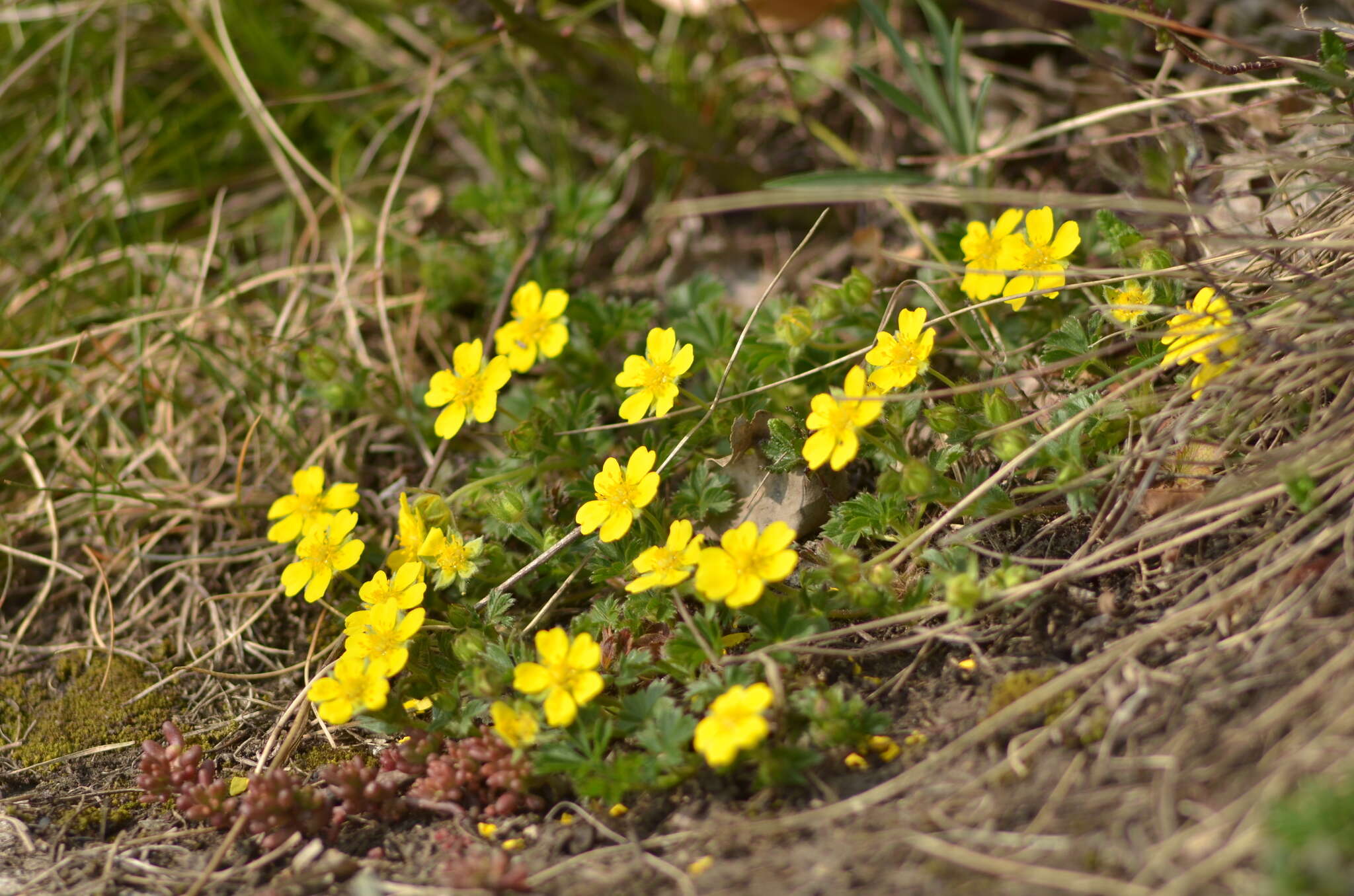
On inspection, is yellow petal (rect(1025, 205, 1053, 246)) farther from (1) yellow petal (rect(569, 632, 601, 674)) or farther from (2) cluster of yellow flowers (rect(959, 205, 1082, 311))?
(1) yellow petal (rect(569, 632, 601, 674))

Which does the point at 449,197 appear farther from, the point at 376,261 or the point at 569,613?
the point at 569,613

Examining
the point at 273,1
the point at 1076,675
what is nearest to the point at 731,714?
the point at 1076,675

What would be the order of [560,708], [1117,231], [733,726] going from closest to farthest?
1. [733,726]
2. [560,708]
3. [1117,231]

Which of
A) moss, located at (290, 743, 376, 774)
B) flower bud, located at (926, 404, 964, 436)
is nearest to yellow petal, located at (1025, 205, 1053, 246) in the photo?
flower bud, located at (926, 404, 964, 436)

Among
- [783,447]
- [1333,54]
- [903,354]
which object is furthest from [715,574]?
[1333,54]

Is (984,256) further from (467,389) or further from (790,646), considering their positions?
(467,389)
